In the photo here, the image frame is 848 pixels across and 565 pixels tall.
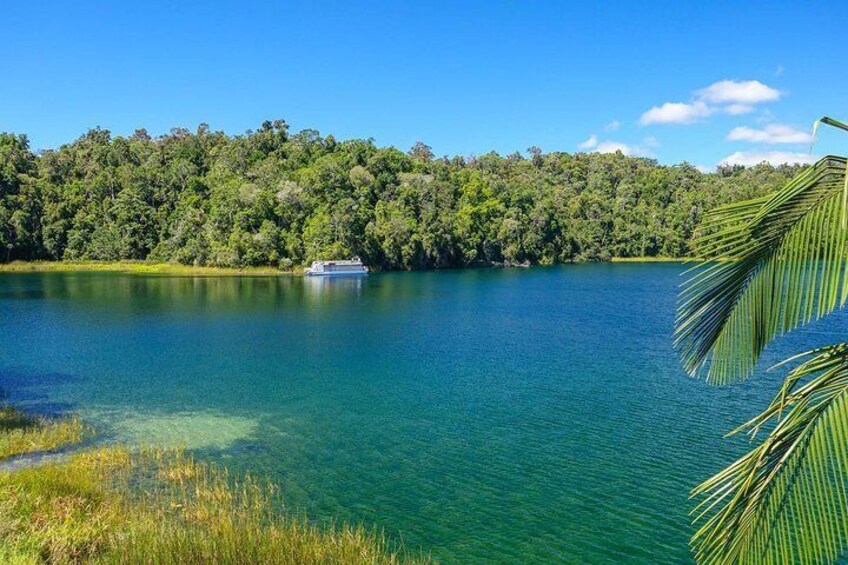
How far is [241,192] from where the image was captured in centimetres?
8781

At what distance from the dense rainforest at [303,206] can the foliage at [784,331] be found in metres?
80.6

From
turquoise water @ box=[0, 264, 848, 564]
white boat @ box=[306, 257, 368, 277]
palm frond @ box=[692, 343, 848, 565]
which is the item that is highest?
palm frond @ box=[692, 343, 848, 565]

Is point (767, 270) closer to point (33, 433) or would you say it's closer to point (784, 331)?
point (784, 331)

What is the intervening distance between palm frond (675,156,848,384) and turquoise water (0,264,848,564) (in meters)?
8.69

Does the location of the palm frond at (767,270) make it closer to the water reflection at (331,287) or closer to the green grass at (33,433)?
the green grass at (33,433)

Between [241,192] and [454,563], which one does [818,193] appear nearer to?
[454,563]

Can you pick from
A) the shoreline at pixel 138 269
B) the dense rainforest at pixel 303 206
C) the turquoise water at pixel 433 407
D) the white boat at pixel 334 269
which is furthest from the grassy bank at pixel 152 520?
the dense rainforest at pixel 303 206

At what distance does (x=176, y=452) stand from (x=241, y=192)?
252 feet

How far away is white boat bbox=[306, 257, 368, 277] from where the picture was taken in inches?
3051

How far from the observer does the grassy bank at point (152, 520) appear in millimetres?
8633

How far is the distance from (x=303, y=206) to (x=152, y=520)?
82322mm

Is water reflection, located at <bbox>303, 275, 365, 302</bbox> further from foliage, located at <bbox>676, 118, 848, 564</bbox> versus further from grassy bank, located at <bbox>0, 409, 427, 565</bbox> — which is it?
foliage, located at <bbox>676, 118, 848, 564</bbox>

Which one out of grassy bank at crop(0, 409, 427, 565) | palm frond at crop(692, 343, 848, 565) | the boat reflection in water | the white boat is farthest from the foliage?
the white boat

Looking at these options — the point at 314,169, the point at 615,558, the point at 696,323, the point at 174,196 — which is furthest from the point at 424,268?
the point at 696,323
